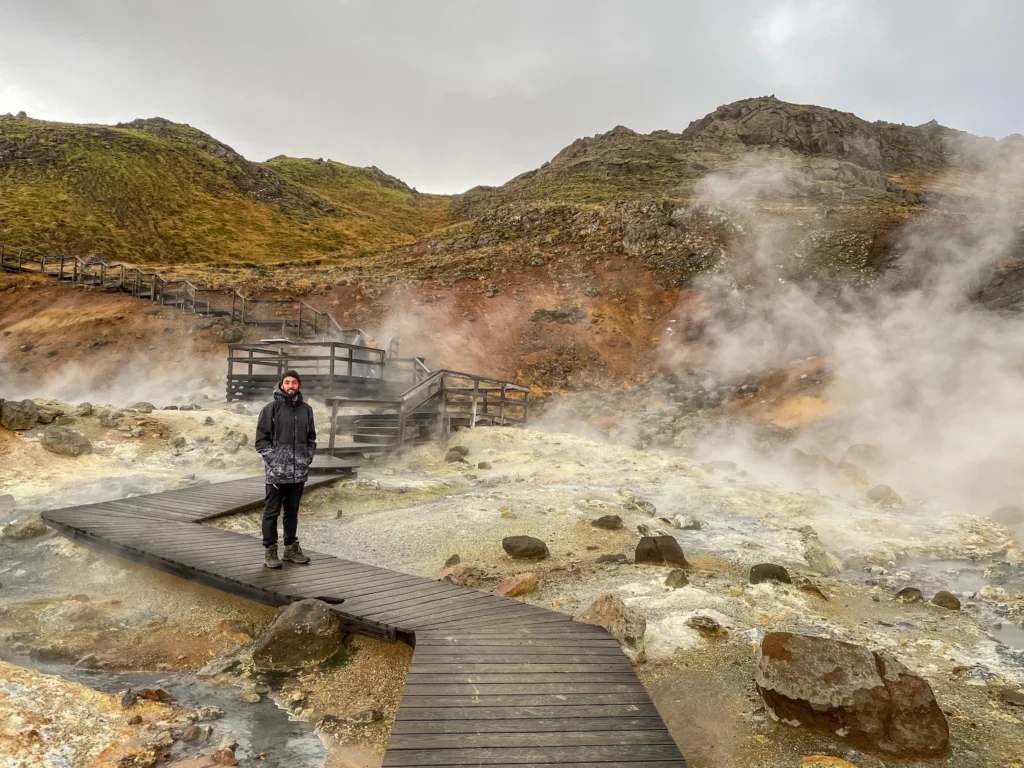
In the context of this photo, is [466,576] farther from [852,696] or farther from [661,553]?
[852,696]

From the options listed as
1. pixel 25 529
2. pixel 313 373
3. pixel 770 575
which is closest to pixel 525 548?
pixel 770 575

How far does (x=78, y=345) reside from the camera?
23016 millimetres

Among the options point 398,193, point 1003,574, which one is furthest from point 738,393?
point 398,193

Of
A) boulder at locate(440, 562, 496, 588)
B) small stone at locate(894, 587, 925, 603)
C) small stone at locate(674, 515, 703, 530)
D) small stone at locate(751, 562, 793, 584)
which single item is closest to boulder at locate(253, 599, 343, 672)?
boulder at locate(440, 562, 496, 588)

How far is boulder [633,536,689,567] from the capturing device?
675cm

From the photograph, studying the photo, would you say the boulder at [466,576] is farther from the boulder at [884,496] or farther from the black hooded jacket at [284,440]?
the boulder at [884,496]

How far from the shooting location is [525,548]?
7.03 m

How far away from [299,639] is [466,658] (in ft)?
4.82

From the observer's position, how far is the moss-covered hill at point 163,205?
45156 mm

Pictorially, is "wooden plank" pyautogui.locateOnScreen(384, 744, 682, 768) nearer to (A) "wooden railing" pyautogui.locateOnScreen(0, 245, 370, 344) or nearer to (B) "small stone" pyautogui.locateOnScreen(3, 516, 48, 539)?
(B) "small stone" pyautogui.locateOnScreen(3, 516, 48, 539)

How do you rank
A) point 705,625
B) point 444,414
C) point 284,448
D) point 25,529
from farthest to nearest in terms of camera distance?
1. point 444,414
2. point 25,529
3. point 284,448
4. point 705,625

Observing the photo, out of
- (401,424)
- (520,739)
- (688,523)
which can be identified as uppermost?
(401,424)

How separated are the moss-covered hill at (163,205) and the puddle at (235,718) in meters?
43.9

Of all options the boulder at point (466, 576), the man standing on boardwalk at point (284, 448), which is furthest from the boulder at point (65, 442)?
the boulder at point (466, 576)
